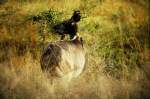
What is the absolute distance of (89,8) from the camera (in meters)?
4.22

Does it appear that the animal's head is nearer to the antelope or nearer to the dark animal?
the dark animal

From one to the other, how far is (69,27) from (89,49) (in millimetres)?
254

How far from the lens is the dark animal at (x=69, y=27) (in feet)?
13.4

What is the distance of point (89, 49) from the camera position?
416 cm

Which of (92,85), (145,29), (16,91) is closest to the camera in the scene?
(16,91)

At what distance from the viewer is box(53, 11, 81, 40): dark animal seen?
4.08 meters

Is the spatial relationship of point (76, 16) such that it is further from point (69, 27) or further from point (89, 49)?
point (89, 49)

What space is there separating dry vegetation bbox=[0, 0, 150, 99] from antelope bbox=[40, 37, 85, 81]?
49mm

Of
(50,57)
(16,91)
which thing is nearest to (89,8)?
(50,57)

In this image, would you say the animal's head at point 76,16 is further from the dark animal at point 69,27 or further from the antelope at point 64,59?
the antelope at point 64,59

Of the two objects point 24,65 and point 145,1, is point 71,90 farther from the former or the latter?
point 145,1

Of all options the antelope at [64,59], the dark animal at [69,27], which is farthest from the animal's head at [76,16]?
the antelope at [64,59]

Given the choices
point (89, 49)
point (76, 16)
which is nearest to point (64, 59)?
point (89, 49)

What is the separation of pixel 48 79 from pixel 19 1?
0.68 meters
